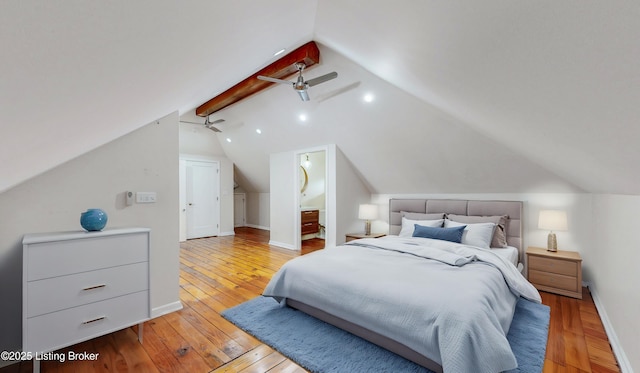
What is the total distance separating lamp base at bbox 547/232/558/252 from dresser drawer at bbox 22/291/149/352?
4.48 metres

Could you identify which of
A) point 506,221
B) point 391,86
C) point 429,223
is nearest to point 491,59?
point 391,86

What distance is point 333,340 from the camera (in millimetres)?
2166

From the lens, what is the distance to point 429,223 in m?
3.95

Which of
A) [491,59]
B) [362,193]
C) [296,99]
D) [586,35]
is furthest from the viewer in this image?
[362,193]

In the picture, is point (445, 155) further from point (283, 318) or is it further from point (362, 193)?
point (283, 318)

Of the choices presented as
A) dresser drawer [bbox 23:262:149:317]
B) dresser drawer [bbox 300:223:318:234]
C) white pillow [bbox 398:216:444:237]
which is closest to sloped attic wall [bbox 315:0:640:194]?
white pillow [bbox 398:216:444:237]

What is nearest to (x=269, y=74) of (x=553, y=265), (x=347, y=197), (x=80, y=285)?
(x=347, y=197)

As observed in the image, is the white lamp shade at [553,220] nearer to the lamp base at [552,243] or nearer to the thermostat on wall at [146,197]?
the lamp base at [552,243]

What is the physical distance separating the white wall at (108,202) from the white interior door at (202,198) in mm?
4062

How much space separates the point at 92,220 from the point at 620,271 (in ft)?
13.1

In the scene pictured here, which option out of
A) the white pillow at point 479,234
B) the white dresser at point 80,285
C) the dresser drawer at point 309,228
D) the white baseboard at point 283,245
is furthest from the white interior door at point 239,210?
the white pillow at point 479,234

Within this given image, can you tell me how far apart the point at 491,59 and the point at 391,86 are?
6.73 feet

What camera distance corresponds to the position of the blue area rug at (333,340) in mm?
1881

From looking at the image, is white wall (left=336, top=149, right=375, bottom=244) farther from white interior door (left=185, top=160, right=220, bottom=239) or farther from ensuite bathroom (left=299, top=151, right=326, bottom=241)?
white interior door (left=185, top=160, right=220, bottom=239)
